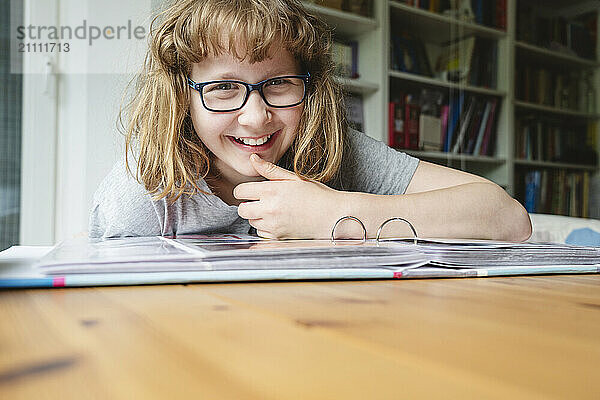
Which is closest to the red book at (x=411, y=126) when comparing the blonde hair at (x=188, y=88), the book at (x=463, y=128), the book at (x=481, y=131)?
the book at (x=463, y=128)

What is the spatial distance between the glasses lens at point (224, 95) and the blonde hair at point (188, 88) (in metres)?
0.06

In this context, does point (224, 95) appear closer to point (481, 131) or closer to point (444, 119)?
point (444, 119)

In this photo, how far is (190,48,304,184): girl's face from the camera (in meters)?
0.95

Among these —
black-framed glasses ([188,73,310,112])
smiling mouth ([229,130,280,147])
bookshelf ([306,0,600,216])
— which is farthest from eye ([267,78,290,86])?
bookshelf ([306,0,600,216])

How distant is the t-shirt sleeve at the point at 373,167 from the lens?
3.93ft

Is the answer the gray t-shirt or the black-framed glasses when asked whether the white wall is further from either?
the black-framed glasses

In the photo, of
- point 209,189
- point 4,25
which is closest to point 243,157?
point 209,189

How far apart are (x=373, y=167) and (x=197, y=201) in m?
0.41

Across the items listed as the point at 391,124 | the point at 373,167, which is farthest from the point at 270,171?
the point at 391,124

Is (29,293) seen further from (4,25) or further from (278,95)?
(4,25)

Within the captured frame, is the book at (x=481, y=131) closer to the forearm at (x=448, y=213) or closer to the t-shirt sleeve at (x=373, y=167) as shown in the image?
the t-shirt sleeve at (x=373, y=167)

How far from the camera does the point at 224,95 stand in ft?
3.16

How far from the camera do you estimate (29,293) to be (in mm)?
396

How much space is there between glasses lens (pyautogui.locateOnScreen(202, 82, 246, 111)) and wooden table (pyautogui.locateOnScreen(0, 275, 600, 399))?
0.59 m
